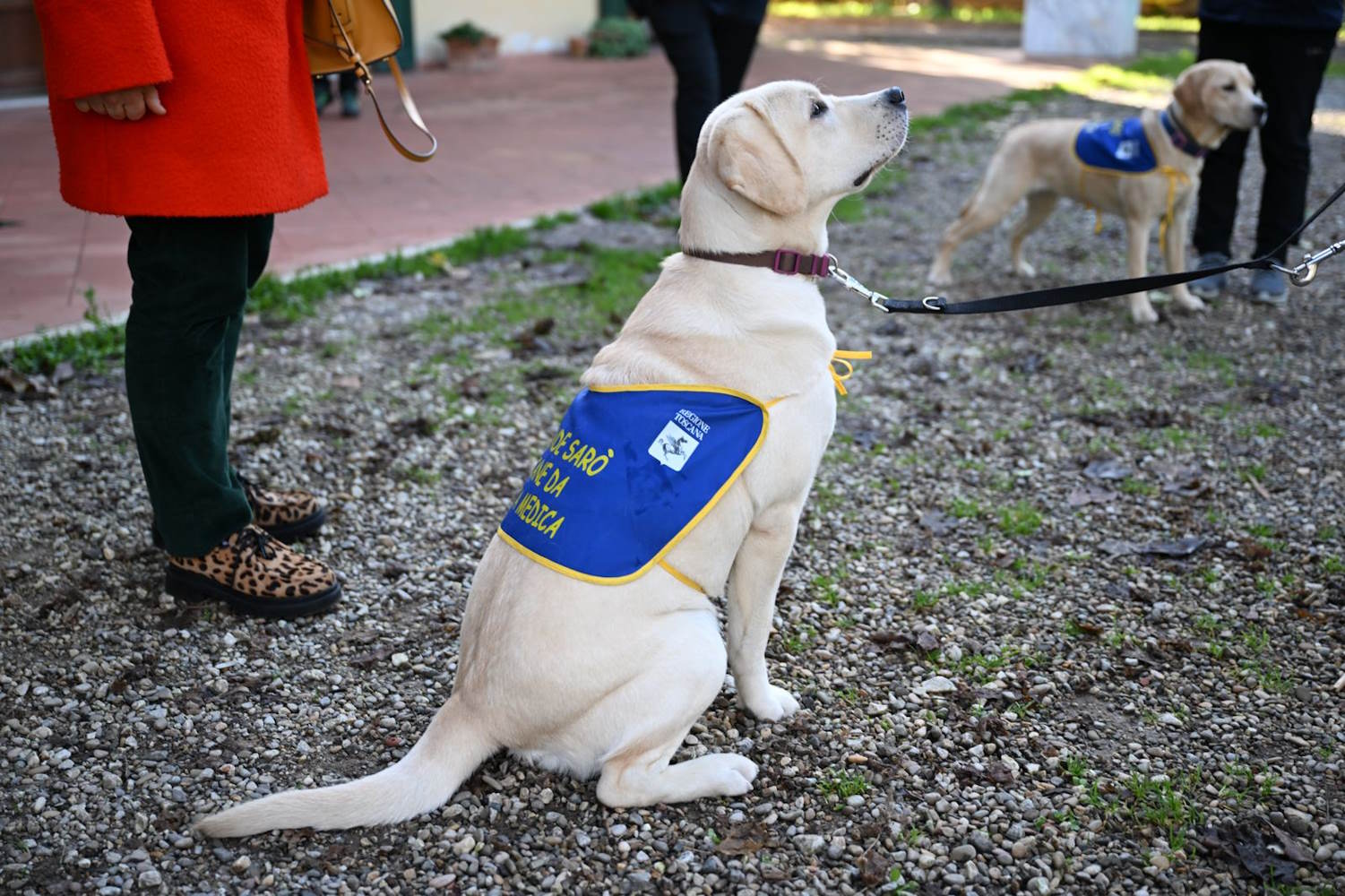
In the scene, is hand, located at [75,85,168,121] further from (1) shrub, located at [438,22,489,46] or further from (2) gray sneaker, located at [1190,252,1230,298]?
(1) shrub, located at [438,22,489,46]

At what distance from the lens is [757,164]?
247 cm

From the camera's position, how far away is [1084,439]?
4.50m

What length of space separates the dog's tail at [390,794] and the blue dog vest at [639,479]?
0.41 meters

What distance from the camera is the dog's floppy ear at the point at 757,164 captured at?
2.47 metres

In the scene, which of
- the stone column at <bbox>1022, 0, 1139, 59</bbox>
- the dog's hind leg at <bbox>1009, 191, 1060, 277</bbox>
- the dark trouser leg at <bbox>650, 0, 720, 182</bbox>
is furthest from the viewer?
the stone column at <bbox>1022, 0, 1139, 59</bbox>

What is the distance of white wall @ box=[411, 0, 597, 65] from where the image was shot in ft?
44.3

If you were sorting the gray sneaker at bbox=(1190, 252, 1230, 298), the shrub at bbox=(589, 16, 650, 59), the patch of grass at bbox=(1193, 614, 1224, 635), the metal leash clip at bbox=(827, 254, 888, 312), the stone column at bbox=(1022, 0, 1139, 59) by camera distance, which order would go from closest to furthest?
the metal leash clip at bbox=(827, 254, 888, 312) → the patch of grass at bbox=(1193, 614, 1224, 635) → the gray sneaker at bbox=(1190, 252, 1230, 298) → the shrub at bbox=(589, 16, 650, 59) → the stone column at bbox=(1022, 0, 1139, 59)

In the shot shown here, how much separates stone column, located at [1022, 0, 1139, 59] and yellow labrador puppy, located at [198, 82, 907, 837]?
15.7 m

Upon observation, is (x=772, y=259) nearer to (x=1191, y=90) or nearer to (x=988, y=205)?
(x=1191, y=90)

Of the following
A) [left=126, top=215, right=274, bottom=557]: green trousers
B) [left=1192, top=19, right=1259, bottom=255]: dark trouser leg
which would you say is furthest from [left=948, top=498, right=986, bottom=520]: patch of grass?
[left=1192, top=19, right=1259, bottom=255]: dark trouser leg

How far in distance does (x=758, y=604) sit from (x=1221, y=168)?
4.95 meters

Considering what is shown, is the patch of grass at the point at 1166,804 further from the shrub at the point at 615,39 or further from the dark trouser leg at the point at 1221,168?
the shrub at the point at 615,39

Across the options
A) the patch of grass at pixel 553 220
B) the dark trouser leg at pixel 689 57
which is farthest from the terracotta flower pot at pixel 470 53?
the dark trouser leg at pixel 689 57

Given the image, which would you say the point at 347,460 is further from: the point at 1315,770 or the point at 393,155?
the point at 393,155
